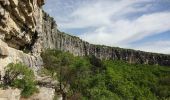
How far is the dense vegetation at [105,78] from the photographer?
85.9m

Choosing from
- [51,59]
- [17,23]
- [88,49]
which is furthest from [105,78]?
[17,23]

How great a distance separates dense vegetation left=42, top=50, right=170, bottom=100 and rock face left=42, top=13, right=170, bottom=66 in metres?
5.06

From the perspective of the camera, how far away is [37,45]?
6944 cm

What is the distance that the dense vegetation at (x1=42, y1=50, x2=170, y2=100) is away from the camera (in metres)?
85.9

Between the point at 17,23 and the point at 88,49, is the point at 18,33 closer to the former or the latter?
the point at 17,23

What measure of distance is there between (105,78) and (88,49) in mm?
34383

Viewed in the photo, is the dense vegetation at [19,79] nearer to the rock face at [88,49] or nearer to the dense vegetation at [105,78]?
the dense vegetation at [105,78]

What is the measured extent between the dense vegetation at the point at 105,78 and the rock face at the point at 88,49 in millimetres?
5055

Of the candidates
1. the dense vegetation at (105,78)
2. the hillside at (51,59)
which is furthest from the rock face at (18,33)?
the dense vegetation at (105,78)

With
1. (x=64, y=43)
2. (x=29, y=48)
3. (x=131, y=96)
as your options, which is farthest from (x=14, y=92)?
(x=64, y=43)

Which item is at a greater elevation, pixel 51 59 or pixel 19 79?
pixel 51 59

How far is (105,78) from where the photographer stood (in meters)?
119

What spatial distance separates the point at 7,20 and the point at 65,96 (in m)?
26.1

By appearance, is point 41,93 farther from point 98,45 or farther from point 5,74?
point 98,45
